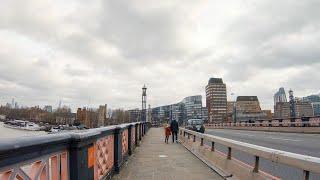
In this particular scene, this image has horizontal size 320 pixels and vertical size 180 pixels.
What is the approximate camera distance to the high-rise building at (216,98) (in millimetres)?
147500

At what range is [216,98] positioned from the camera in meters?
149

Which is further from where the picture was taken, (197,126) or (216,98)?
(216,98)

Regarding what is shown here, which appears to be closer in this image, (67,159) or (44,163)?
(44,163)

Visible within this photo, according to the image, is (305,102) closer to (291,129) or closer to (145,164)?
(291,129)

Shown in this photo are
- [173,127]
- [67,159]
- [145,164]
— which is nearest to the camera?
[67,159]

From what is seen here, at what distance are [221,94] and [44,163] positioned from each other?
14774 cm


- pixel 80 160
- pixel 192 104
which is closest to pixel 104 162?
pixel 80 160

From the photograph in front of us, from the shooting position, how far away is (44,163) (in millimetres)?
4688

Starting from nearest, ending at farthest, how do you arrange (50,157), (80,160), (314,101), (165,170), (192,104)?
(50,157), (80,160), (165,170), (314,101), (192,104)

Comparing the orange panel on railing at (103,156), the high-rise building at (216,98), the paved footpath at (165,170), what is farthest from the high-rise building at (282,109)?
the orange panel on railing at (103,156)

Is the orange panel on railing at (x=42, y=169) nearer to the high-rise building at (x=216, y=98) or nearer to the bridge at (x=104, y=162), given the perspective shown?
the bridge at (x=104, y=162)

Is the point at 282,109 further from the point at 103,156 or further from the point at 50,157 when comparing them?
the point at 50,157

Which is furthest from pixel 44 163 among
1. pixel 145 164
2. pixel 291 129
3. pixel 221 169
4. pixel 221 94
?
pixel 221 94

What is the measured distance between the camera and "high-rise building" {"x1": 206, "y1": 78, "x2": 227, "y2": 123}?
484ft
